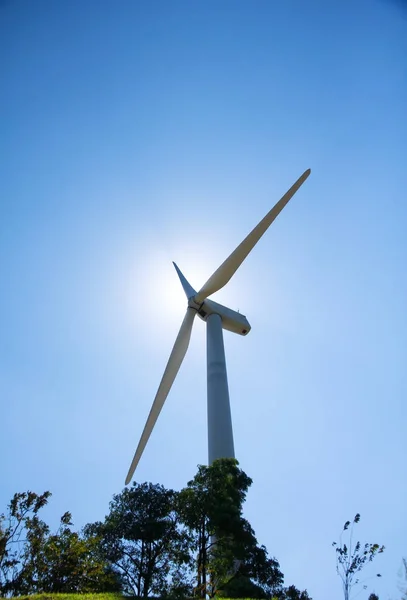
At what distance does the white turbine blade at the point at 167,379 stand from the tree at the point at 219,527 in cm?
812

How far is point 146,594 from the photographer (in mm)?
22828

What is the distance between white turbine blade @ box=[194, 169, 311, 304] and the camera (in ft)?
116

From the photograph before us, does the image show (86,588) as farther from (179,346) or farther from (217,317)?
(217,317)

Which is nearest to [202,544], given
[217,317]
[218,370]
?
[218,370]

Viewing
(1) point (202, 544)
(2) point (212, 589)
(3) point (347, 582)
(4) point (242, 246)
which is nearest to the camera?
(2) point (212, 589)

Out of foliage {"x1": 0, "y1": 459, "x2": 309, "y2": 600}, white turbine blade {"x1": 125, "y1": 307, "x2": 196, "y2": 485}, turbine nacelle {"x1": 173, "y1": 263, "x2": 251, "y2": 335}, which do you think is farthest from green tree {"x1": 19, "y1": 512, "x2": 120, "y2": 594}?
turbine nacelle {"x1": 173, "y1": 263, "x2": 251, "y2": 335}

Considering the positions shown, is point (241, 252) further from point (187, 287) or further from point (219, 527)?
point (219, 527)

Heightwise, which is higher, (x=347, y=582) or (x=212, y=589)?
(x=347, y=582)

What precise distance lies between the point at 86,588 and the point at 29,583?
2974 millimetres

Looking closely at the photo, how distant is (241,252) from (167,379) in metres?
11.8

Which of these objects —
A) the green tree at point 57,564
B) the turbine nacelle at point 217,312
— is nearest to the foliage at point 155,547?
the green tree at point 57,564

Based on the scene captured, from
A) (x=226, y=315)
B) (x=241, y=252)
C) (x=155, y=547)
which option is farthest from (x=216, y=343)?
(x=155, y=547)

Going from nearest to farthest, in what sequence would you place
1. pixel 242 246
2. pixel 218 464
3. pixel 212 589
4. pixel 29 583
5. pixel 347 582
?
pixel 29 583
pixel 212 589
pixel 218 464
pixel 347 582
pixel 242 246

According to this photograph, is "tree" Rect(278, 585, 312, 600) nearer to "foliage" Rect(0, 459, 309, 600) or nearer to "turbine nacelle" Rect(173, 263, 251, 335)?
"foliage" Rect(0, 459, 309, 600)
